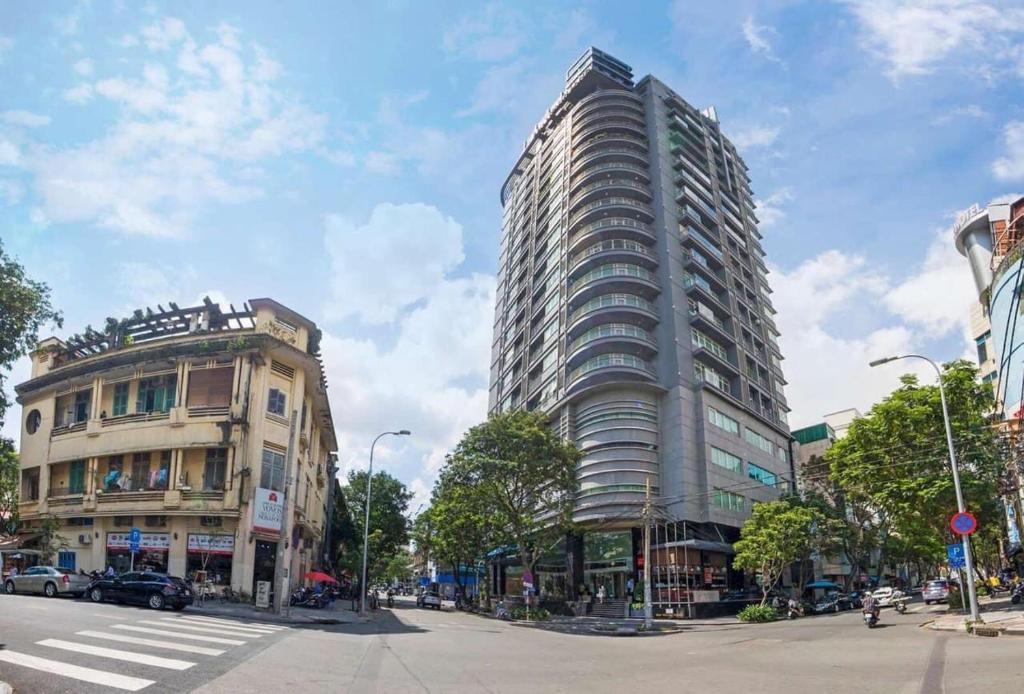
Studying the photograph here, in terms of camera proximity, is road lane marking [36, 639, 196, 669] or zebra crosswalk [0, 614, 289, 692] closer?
zebra crosswalk [0, 614, 289, 692]

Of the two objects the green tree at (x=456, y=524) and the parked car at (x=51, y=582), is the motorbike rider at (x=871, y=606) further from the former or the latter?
the parked car at (x=51, y=582)

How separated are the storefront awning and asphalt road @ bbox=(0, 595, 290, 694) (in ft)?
111

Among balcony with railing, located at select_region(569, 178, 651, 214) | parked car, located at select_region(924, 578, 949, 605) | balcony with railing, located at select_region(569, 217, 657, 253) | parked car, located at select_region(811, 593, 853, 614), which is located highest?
balcony with railing, located at select_region(569, 178, 651, 214)

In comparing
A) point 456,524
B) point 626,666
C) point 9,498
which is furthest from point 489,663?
point 9,498

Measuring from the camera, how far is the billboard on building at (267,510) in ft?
109

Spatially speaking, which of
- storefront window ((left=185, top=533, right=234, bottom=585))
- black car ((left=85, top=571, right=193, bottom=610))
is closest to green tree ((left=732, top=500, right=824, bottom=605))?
storefront window ((left=185, top=533, right=234, bottom=585))

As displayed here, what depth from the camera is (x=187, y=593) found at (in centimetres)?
2345

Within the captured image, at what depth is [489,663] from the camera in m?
14.2

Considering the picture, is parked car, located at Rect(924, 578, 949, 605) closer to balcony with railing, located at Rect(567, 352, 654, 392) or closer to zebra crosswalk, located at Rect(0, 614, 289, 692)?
balcony with railing, located at Rect(567, 352, 654, 392)

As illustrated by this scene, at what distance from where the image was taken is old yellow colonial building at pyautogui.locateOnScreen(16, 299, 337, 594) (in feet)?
108

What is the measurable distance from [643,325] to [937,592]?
2762 cm

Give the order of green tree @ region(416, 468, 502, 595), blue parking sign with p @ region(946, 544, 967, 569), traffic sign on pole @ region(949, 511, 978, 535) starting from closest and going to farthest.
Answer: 1. traffic sign on pole @ region(949, 511, 978, 535)
2. blue parking sign with p @ region(946, 544, 967, 569)
3. green tree @ region(416, 468, 502, 595)

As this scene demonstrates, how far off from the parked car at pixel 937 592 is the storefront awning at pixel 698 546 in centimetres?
1317

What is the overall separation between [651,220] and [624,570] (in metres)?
31.3
